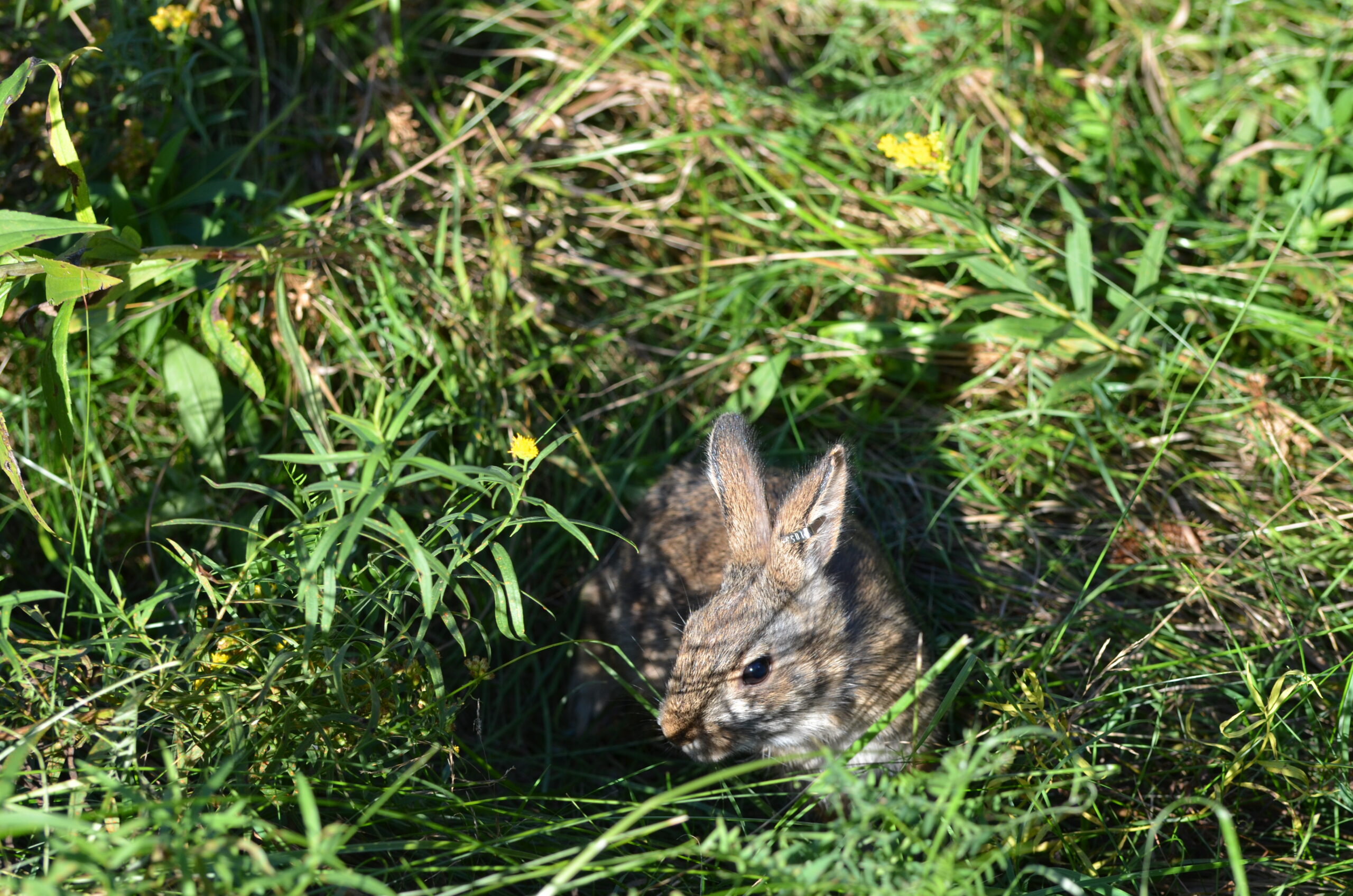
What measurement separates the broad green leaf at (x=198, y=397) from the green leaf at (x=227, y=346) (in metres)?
0.33

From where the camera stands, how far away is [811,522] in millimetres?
3125

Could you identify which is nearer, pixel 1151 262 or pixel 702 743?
pixel 702 743

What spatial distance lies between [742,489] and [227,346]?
1799 mm

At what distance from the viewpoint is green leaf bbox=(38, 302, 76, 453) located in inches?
106

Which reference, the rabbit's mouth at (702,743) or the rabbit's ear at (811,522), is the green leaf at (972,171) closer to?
the rabbit's ear at (811,522)

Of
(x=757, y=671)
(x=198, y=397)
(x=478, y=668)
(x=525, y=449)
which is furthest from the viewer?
(x=198, y=397)

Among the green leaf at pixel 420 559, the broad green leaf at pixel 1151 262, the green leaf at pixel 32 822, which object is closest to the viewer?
the green leaf at pixel 32 822

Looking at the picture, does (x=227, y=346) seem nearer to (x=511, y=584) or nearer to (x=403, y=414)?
(x=403, y=414)

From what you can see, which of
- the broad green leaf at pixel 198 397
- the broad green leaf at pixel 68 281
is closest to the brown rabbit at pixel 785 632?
the broad green leaf at pixel 198 397

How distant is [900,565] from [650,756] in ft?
3.94

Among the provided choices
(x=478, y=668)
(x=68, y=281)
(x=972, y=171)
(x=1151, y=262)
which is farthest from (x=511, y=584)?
(x=1151, y=262)

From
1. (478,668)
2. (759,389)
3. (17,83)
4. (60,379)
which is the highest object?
(17,83)

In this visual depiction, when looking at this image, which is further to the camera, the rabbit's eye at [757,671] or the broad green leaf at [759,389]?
the broad green leaf at [759,389]

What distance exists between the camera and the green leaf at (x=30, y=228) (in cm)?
260
